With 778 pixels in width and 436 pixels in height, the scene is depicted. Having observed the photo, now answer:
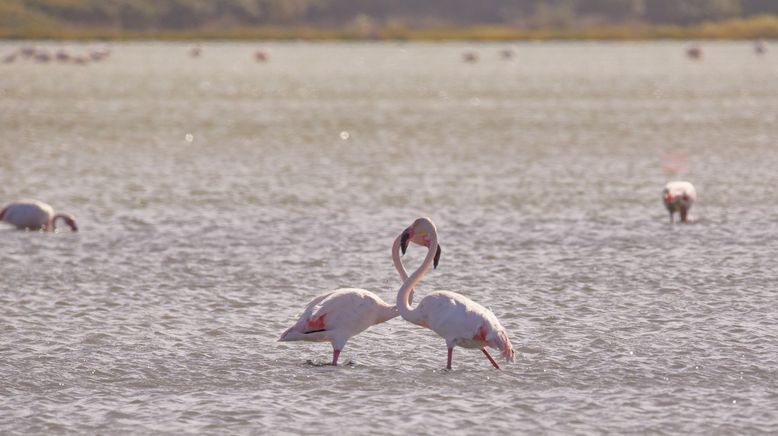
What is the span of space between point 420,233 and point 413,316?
0.88 m

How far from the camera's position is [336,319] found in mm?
11797

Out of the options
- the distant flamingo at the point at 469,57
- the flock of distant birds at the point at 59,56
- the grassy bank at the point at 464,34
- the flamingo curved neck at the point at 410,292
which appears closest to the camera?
the flamingo curved neck at the point at 410,292

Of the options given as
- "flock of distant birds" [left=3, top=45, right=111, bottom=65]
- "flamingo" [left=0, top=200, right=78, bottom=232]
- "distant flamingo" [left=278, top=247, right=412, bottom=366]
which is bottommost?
"distant flamingo" [left=278, top=247, right=412, bottom=366]

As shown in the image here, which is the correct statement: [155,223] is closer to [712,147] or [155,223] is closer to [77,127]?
[712,147]

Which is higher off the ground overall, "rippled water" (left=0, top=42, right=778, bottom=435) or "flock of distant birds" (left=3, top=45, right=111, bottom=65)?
"flock of distant birds" (left=3, top=45, right=111, bottom=65)

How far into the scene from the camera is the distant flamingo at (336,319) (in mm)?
11766

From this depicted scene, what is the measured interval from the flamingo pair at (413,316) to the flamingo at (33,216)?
8.04 metres

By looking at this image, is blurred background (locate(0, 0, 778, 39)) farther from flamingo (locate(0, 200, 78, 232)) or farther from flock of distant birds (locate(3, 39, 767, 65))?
flamingo (locate(0, 200, 78, 232))

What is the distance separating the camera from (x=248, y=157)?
29875 mm

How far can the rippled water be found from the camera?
10.6 metres

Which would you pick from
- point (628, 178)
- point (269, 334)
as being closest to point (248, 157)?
point (628, 178)

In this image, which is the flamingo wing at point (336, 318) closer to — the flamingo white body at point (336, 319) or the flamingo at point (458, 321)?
the flamingo white body at point (336, 319)

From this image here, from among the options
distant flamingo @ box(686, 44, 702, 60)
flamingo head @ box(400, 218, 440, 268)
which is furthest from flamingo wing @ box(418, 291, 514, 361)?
Result: distant flamingo @ box(686, 44, 702, 60)

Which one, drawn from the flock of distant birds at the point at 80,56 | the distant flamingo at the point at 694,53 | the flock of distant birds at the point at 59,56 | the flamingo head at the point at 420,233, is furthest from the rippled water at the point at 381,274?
the distant flamingo at the point at 694,53
